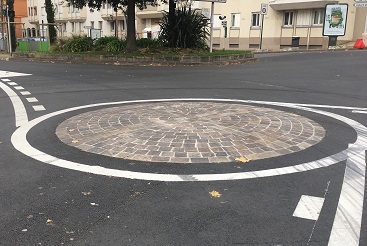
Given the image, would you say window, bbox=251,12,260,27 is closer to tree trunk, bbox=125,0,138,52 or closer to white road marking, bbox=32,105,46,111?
tree trunk, bbox=125,0,138,52

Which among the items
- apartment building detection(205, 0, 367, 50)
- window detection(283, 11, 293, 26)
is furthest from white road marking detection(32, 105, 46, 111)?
window detection(283, 11, 293, 26)

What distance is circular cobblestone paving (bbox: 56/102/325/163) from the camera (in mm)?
5250

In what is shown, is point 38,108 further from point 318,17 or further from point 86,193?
point 318,17

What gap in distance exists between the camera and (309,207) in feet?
12.1

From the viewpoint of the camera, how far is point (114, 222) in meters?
3.40

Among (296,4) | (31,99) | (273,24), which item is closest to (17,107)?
(31,99)

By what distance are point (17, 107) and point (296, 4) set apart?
1228 inches

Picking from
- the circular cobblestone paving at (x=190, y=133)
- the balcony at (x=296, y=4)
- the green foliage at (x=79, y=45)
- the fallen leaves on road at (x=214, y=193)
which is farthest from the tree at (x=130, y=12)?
the balcony at (x=296, y=4)

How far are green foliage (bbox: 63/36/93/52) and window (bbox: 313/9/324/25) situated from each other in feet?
72.6

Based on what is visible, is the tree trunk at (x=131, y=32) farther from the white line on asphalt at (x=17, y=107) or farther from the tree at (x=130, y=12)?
the white line on asphalt at (x=17, y=107)

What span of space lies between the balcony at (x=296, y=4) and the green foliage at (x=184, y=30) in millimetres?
16500

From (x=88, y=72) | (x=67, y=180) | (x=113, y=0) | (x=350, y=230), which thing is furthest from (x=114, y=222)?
(x=113, y=0)

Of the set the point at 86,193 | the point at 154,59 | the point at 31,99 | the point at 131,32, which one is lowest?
the point at 86,193

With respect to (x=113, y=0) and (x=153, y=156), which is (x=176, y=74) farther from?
(x=153, y=156)
